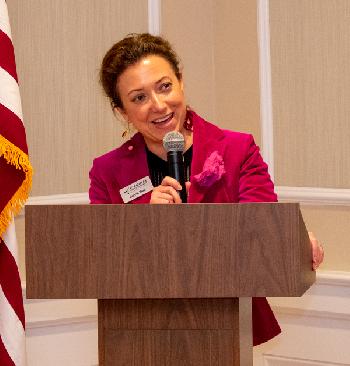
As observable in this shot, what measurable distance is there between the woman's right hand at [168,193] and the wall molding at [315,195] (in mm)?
1703

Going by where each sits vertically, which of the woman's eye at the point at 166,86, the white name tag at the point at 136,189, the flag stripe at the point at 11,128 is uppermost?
the woman's eye at the point at 166,86

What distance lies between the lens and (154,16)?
383 cm

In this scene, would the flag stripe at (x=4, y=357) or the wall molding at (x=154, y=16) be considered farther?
the wall molding at (x=154, y=16)

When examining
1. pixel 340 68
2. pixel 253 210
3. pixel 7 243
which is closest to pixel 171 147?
pixel 253 210

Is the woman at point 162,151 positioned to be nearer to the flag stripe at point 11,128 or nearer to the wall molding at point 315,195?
the flag stripe at point 11,128

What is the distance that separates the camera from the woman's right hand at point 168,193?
1.96 m

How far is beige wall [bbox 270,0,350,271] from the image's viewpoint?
3.55 meters

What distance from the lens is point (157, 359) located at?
1.84 metres

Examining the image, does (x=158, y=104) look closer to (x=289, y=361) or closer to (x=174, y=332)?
(x=174, y=332)

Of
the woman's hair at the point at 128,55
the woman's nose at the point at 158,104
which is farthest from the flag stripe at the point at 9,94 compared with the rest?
the woman's nose at the point at 158,104

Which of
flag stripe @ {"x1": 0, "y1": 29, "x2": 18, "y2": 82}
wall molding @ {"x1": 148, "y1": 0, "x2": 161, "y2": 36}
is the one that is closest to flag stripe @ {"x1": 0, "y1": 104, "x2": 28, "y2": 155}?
flag stripe @ {"x1": 0, "y1": 29, "x2": 18, "y2": 82}

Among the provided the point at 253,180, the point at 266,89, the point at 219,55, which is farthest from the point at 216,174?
the point at 219,55

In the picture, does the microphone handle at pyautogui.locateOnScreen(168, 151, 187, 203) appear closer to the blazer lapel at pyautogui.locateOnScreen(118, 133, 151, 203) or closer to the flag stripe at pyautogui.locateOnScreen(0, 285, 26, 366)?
the blazer lapel at pyautogui.locateOnScreen(118, 133, 151, 203)

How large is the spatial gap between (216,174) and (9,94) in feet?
2.76
